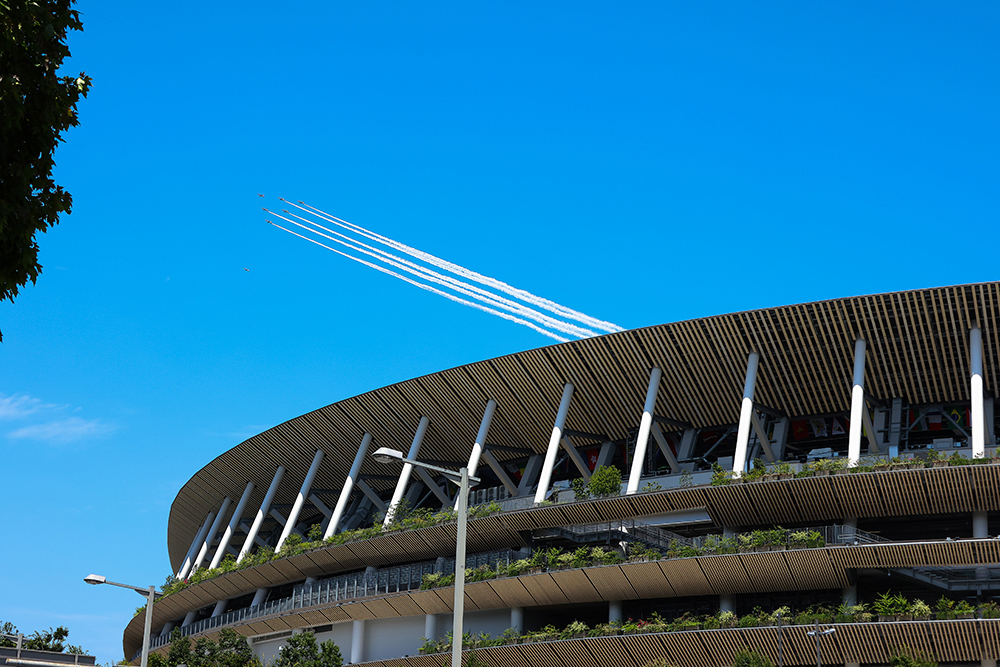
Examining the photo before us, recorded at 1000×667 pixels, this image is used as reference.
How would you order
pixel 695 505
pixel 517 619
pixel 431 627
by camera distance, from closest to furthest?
pixel 695 505 < pixel 517 619 < pixel 431 627

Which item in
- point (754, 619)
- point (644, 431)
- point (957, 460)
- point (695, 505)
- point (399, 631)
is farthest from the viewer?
point (399, 631)

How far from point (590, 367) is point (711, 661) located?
14.8 m

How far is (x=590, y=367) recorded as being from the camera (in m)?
48.3

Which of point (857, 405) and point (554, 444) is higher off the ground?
point (554, 444)

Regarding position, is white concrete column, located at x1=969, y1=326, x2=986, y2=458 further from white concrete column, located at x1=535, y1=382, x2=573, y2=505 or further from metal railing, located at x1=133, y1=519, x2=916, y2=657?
white concrete column, located at x1=535, y1=382, x2=573, y2=505

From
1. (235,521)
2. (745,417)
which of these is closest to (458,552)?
(745,417)

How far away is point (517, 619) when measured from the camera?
45.2 m

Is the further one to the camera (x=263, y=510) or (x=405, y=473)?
(x=263, y=510)

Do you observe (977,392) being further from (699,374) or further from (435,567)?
(435,567)

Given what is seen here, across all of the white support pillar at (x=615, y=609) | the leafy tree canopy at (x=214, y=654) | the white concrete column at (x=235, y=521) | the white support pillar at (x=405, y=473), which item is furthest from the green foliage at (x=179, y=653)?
the white support pillar at (x=615, y=609)

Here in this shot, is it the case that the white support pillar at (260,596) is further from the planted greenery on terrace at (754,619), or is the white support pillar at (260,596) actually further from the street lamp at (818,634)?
the street lamp at (818,634)

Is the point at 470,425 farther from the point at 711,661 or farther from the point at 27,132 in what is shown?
the point at 27,132

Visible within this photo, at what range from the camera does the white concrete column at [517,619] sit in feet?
148

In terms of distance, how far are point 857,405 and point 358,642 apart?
1035 inches
